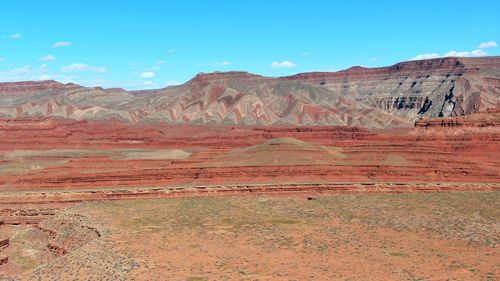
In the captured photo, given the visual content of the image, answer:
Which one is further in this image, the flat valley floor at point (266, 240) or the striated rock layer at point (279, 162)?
the striated rock layer at point (279, 162)

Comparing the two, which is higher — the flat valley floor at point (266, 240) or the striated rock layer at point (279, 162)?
the striated rock layer at point (279, 162)

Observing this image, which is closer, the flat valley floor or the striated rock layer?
the flat valley floor

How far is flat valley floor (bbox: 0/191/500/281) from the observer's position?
25.0m

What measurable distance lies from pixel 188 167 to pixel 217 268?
34.7 m

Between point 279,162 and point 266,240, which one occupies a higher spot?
point 279,162

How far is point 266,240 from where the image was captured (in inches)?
1236

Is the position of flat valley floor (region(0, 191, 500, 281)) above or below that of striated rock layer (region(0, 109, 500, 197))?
below

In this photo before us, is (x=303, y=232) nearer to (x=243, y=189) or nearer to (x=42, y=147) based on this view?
(x=243, y=189)

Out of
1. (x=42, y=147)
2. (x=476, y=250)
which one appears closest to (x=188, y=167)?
(x=476, y=250)

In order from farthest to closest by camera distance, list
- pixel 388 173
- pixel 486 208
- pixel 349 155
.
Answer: pixel 349 155 < pixel 388 173 < pixel 486 208

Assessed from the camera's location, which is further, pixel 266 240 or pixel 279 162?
pixel 279 162

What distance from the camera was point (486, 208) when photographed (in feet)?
136

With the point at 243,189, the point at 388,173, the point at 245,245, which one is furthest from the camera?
the point at 388,173

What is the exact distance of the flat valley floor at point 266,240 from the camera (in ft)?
82.1
